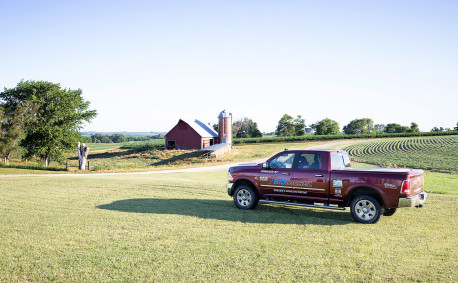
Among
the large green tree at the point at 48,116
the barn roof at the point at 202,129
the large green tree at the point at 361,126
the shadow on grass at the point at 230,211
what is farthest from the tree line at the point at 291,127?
the shadow on grass at the point at 230,211

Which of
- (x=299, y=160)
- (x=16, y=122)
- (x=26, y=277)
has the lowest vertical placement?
(x=26, y=277)

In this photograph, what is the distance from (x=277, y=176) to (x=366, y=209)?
275 cm

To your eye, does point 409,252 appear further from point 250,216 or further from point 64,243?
point 64,243

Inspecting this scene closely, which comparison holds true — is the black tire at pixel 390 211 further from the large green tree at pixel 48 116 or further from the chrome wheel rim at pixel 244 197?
the large green tree at pixel 48 116

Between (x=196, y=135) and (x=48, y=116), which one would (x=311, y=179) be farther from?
(x=196, y=135)

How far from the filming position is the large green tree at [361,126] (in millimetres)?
147625

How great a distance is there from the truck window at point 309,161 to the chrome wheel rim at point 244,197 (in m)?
1.94

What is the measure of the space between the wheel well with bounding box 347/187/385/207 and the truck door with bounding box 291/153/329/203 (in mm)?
667

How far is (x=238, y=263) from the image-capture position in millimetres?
5668

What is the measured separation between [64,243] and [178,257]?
104 inches

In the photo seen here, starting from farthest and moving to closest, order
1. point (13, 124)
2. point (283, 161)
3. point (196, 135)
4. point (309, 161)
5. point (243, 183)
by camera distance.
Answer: point (196, 135) → point (13, 124) → point (243, 183) → point (283, 161) → point (309, 161)

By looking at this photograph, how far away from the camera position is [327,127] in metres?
130

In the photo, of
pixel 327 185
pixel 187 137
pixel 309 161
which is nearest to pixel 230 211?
pixel 309 161

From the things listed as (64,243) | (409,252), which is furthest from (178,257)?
(409,252)
